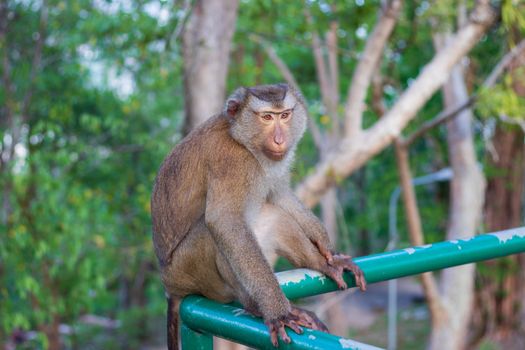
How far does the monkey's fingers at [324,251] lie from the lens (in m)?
2.60

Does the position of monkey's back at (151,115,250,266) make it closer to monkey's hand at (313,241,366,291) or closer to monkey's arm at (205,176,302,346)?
monkey's arm at (205,176,302,346)

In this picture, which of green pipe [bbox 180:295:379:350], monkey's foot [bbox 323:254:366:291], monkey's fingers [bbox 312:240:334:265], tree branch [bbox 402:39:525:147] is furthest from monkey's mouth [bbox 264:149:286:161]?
tree branch [bbox 402:39:525:147]

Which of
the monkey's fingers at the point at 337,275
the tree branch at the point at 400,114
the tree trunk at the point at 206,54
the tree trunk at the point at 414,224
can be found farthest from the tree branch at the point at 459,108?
the monkey's fingers at the point at 337,275

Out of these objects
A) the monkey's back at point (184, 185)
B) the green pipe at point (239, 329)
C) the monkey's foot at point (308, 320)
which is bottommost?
the monkey's foot at point (308, 320)

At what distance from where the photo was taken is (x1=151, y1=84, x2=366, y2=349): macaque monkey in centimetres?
255

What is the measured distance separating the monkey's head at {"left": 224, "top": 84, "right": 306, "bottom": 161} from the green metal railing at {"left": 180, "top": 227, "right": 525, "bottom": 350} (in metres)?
1.00

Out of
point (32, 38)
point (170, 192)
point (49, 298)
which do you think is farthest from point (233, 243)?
point (32, 38)

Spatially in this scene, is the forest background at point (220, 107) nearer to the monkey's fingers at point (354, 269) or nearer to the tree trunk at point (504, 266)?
the tree trunk at point (504, 266)

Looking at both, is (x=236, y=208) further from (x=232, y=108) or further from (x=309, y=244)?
(x=232, y=108)

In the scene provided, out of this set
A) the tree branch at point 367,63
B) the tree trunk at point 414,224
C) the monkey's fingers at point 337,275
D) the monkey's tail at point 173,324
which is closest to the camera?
the monkey's fingers at point 337,275

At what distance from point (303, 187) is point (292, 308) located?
2.96 meters

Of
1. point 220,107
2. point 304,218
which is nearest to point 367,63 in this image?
point 220,107

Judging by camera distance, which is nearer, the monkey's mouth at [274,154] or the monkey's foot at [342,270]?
the monkey's foot at [342,270]

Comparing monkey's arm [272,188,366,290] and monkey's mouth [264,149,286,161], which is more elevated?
monkey's mouth [264,149,286,161]
